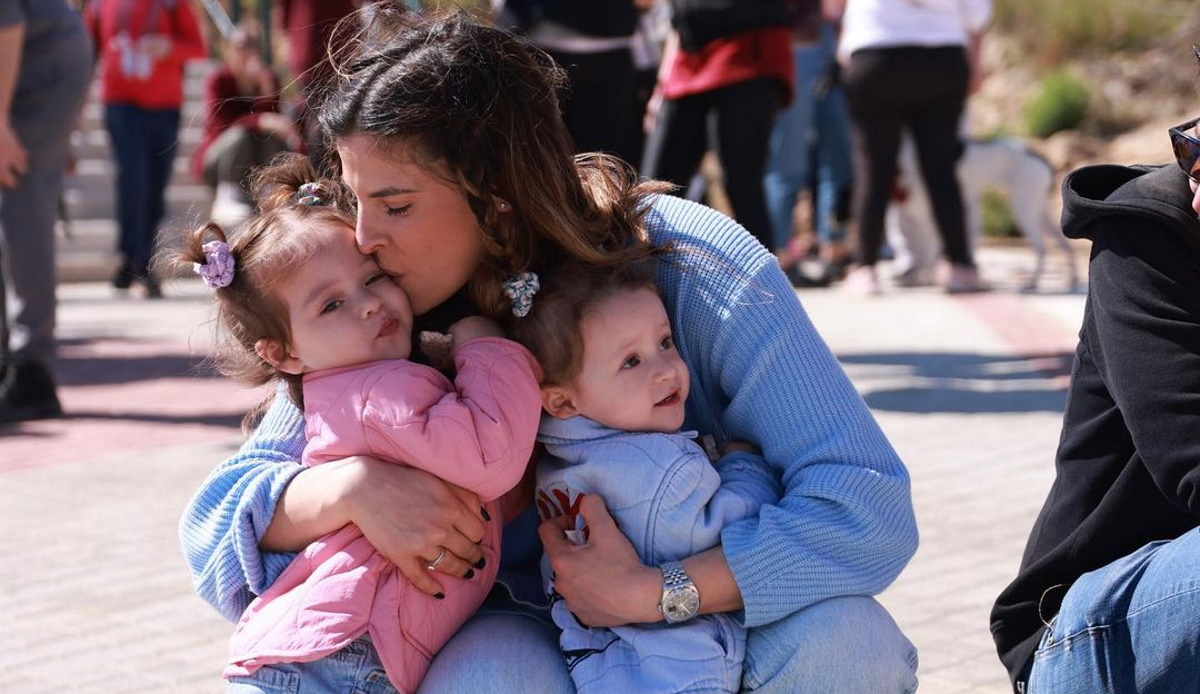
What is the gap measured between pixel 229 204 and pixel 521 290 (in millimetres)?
9506

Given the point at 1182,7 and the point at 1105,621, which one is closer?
the point at 1105,621

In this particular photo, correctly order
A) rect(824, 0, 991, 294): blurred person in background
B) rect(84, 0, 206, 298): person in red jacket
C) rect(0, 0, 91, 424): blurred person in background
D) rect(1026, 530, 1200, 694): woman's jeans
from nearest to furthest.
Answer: rect(1026, 530, 1200, 694): woman's jeans, rect(0, 0, 91, 424): blurred person in background, rect(824, 0, 991, 294): blurred person in background, rect(84, 0, 206, 298): person in red jacket

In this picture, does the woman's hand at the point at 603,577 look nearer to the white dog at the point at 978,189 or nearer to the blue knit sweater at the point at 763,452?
the blue knit sweater at the point at 763,452

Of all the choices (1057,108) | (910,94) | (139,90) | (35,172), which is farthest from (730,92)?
(1057,108)

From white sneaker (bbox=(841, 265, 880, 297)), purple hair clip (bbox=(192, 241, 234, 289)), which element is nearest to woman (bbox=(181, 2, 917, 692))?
purple hair clip (bbox=(192, 241, 234, 289))

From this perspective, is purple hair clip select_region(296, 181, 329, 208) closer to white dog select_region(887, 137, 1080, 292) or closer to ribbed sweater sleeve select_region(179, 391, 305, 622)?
ribbed sweater sleeve select_region(179, 391, 305, 622)

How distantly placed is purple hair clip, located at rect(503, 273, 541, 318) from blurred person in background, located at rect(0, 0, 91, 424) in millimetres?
3840

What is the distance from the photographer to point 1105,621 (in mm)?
2359

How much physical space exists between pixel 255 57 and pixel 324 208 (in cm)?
966

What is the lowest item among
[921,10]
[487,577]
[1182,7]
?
[1182,7]

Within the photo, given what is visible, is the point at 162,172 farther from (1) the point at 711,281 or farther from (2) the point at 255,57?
(1) the point at 711,281

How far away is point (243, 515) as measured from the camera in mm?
2492

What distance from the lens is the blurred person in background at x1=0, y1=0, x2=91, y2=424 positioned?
5969 millimetres

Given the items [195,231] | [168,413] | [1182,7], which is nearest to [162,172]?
[168,413]
